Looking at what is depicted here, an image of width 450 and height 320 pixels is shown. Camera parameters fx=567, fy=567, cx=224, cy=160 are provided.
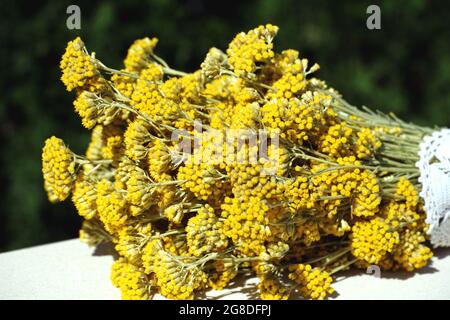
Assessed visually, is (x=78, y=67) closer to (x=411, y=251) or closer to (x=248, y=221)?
(x=248, y=221)

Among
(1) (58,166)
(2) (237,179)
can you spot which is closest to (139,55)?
(1) (58,166)

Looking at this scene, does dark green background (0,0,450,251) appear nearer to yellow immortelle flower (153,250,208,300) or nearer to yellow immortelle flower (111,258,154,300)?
yellow immortelle flower (111,258,154,300)

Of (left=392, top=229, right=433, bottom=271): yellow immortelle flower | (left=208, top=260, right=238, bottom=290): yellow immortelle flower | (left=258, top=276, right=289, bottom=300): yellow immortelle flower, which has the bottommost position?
(left=258, top=276, right=289, bottom=300): yellow immortelle flower

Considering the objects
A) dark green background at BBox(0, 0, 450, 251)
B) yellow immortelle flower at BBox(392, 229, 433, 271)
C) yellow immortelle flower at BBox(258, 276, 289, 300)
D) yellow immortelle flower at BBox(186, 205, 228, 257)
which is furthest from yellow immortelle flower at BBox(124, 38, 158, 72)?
dark green background at BBox(0, 0, 450, 251)

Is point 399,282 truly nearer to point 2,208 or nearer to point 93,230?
point 93,230

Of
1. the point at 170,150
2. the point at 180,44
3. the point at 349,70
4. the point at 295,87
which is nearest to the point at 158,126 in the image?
the point at 170,150
